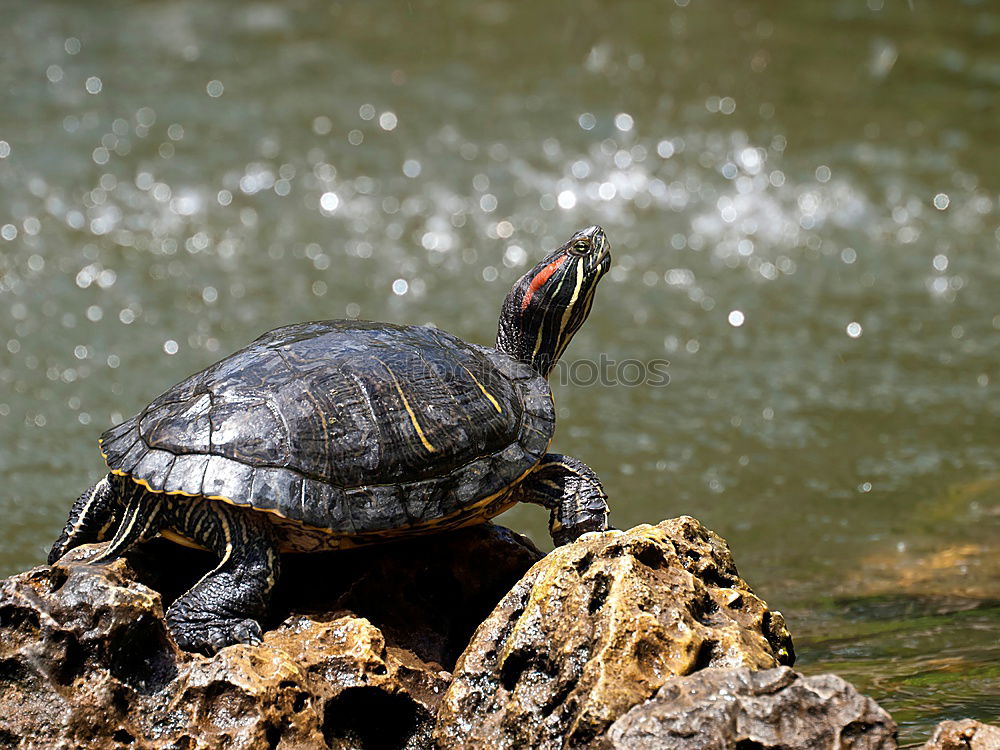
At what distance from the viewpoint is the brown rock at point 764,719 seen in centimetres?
256

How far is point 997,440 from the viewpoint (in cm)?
773

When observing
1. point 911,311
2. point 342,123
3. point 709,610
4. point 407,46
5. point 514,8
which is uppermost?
→ point 514,8

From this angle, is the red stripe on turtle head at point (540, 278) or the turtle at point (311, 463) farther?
the red stripe on turtle head at point (540, 278)

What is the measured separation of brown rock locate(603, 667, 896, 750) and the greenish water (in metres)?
3.41

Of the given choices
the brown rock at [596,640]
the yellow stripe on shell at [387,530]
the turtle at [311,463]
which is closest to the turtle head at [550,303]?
the turtle at [311,463]

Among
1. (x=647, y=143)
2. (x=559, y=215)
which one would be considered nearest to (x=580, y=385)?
(x=559, y=215)

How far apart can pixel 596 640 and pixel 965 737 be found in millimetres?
969

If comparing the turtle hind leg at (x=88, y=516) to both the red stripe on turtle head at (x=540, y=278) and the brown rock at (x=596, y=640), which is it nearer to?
the brown rock at (x=596, y=640)

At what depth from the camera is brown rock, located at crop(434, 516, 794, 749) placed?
2902 mm

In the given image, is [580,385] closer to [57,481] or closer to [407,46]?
[57,481]

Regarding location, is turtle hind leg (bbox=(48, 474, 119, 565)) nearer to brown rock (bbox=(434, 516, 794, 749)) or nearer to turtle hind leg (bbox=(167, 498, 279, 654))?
turtle hind leg (bbox=(167, 498, 279, 654))

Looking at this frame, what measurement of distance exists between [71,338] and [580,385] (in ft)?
14.7

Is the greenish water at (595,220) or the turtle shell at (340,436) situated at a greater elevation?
the greenish water at (595,220)

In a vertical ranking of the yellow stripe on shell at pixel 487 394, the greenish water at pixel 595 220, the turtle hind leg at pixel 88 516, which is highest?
the greenish water at pixel 595 220
